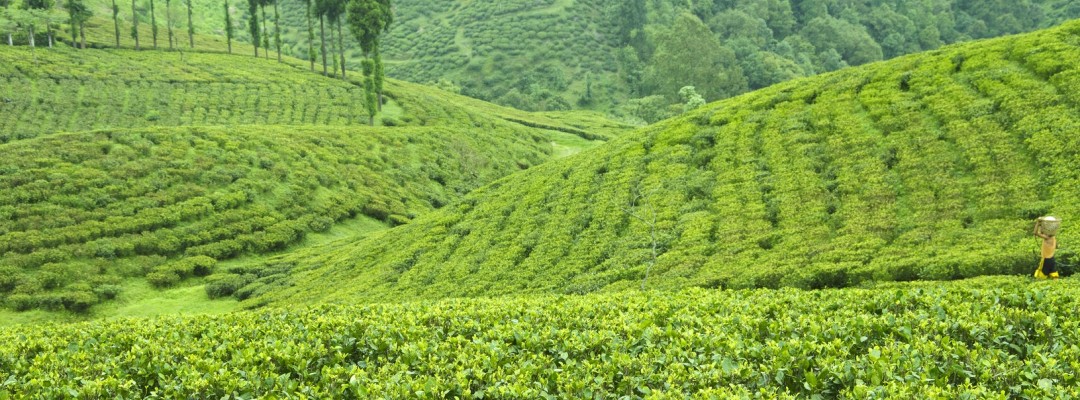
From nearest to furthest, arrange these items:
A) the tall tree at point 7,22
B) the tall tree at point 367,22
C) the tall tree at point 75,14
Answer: the tall tree at point 367,22, the tall tree at point 7,22, the tall tree at point 75,14

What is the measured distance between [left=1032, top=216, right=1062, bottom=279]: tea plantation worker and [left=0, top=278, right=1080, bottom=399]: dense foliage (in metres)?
1.13

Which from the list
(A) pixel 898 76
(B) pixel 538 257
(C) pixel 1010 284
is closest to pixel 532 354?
(C) pixel 1010 284

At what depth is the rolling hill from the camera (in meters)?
35.6

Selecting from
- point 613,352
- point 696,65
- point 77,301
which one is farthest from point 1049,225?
point 696,65

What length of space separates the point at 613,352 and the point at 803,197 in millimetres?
14894

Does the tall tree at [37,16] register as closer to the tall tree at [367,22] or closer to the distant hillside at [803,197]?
the tall tree at [367,22]

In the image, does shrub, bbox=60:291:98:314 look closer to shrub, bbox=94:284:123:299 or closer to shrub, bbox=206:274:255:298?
shrub, bbox=94:284:123:299

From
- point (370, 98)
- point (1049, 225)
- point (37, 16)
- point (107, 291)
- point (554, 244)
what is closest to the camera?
point (1049, 225)

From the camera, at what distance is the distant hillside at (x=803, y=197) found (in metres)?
17.4

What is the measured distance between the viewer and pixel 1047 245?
13289 mm

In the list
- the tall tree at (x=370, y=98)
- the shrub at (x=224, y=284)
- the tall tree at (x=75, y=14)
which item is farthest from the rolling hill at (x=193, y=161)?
the tall tree at (x=75, y=14)

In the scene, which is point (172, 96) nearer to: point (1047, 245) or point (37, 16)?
point (37, 16)

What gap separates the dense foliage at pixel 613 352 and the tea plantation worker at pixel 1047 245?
113 cm

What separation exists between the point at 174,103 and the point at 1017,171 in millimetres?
75561
